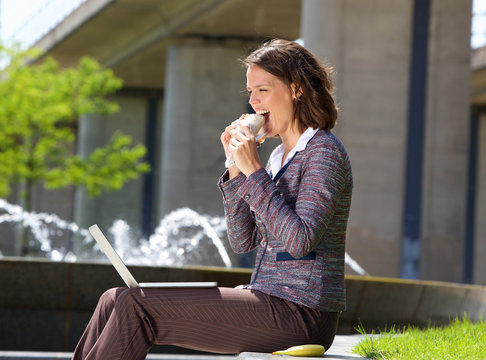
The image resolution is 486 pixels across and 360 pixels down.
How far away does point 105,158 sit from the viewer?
27875mm

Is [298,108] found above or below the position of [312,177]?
above

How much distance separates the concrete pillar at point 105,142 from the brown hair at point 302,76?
21.4 meters

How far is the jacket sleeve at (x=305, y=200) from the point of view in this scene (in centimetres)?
272

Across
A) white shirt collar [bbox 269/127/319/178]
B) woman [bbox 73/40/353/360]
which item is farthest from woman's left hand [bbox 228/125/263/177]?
white shirt collar [bbox 269/127/319/178]

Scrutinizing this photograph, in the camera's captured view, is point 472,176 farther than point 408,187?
Yes

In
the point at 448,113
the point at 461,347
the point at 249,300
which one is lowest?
the point at 461,347

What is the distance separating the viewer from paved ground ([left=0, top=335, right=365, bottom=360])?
2715 mm

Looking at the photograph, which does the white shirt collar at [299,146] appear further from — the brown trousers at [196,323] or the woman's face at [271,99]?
the brown trousers at [196,323]

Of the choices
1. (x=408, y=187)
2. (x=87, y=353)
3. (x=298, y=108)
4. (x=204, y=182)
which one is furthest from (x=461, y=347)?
(x=204, y=182)

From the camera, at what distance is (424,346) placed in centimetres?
345

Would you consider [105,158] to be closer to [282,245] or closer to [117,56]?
[117,56]

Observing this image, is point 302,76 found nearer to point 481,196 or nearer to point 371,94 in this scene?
point 371,94

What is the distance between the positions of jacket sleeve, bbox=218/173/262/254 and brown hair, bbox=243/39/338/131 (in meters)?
0.32

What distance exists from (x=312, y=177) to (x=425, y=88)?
12410 mm
